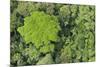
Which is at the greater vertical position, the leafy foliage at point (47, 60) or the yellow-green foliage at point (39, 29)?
the yellow-green foliage at point (39, 29)

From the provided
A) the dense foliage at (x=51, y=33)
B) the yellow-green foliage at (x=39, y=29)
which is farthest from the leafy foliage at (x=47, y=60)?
the yellow-green foliage at (x=39, y=29)

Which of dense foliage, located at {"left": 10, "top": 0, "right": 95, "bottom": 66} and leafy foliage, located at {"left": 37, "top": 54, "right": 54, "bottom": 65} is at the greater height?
dense foliage, located at {"left": 10, "top": 0, "right": 95, "bottom": 66}

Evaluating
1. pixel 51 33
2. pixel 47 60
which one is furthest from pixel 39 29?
pixel 47 60

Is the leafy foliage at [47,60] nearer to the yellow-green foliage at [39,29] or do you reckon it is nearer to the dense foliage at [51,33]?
the dense foliage at [51,33]

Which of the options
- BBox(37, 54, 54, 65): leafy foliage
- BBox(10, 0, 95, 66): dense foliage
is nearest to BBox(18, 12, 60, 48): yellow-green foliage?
BBox(10, 0, 95, 66): dense foliage

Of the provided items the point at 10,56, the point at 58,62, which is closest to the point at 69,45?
the point at 58,62

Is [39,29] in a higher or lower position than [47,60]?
higher

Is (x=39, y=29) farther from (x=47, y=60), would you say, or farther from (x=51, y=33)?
(x=47, y=60)

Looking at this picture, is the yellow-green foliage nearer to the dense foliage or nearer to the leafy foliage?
the dense foliage

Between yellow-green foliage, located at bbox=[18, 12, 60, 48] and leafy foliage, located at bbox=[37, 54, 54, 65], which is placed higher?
yellow-green foliage, located at bbox=[18, 12, 60, 48]
